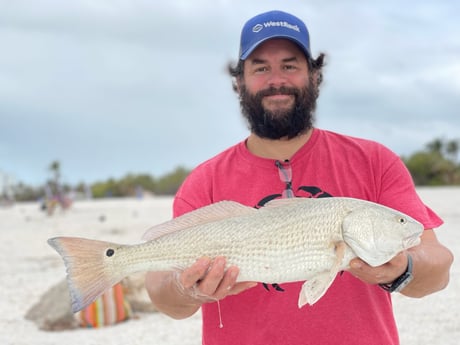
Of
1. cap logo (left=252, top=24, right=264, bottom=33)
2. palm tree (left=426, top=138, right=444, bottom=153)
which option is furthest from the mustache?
palm tree (left=426, top=138, right=444, bottom=153)

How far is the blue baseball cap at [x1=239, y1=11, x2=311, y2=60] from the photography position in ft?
12.4

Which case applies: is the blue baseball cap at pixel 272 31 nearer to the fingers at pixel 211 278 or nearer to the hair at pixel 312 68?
the hair at pixel 312 68

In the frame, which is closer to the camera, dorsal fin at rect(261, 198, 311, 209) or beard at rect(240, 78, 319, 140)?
dorsal fin at rect(261, 198, 311, 209)

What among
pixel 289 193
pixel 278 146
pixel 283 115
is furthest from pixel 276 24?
pixel 289 193

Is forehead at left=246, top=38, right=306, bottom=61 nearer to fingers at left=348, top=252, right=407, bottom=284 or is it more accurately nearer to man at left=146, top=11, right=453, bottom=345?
man at left=146, top=11, right=453, bottom=345

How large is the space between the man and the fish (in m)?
0.09

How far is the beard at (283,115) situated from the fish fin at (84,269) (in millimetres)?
1332

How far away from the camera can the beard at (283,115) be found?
3.73 metres

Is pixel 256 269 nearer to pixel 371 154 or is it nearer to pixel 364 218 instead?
pixel 364 218

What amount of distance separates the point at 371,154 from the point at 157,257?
1.50 metres

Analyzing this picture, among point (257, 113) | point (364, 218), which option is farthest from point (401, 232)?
point (257, 113)

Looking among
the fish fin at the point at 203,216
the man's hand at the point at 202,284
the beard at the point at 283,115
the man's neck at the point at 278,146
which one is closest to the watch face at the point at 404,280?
the man's hand at the point at 202,284

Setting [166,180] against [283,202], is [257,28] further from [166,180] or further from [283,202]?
[166,180]

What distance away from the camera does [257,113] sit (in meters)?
3.79
